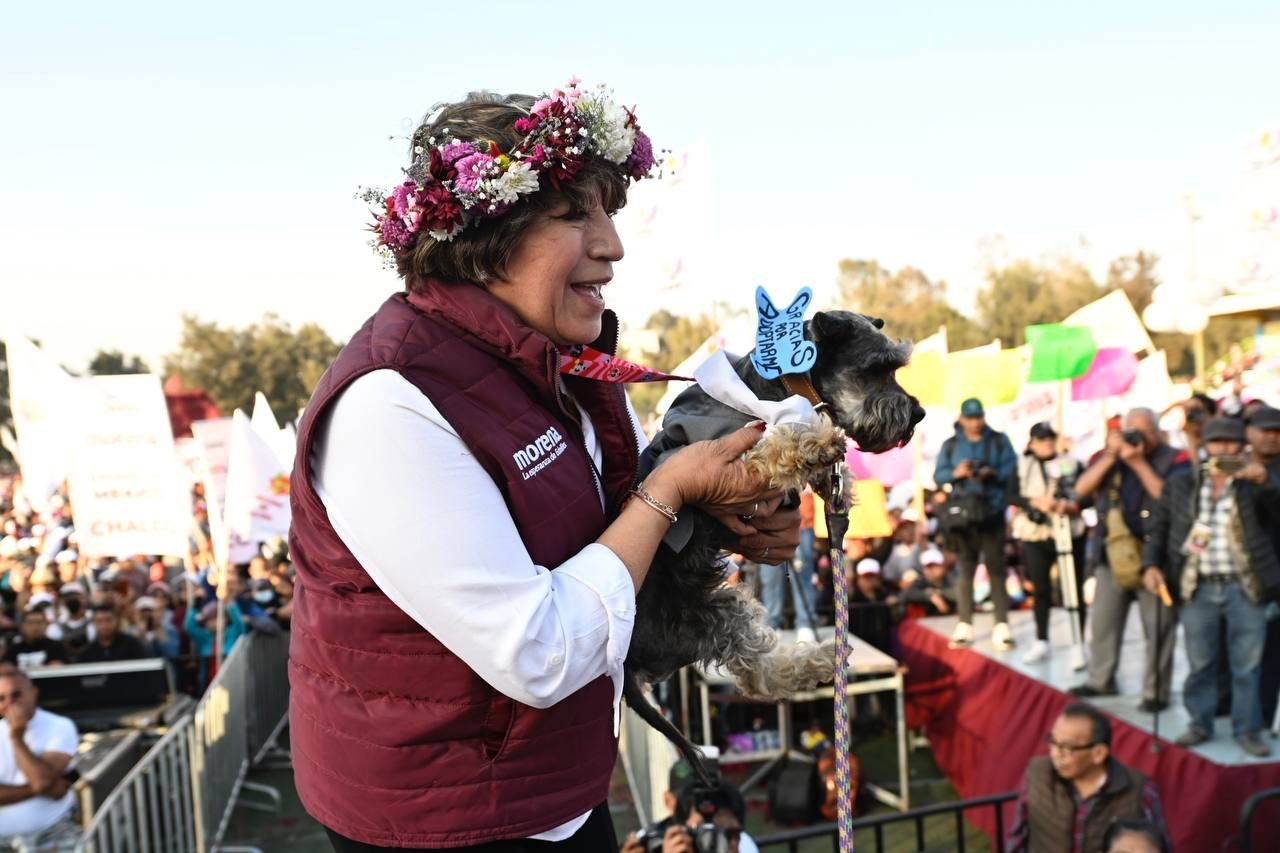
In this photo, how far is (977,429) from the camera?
30.4 feet

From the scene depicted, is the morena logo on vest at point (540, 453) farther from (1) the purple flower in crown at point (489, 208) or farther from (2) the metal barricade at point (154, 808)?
(2) the metal barricade at point (154, 808)

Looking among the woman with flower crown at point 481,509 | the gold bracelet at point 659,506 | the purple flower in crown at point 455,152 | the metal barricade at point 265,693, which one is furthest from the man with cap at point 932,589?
the purple flower in crown at point 455,152

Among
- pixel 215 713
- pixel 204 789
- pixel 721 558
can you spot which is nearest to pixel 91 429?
pixel 215 713

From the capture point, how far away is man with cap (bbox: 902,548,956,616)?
11383 mm

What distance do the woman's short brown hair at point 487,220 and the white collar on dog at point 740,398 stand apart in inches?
19.6

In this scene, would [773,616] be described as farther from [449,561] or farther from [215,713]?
[449,561]

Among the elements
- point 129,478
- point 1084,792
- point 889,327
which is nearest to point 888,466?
point 1084,792

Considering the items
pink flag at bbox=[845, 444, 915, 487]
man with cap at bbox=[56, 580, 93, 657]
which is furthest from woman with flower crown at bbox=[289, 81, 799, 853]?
pink flag at bbox=[845, 444, 915, 487]

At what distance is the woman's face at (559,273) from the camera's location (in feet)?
5.83

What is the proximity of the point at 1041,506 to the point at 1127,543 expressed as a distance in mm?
1399

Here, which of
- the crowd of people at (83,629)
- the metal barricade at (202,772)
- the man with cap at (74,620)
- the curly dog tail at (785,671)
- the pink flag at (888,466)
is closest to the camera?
the curly dog tail at (785,671)

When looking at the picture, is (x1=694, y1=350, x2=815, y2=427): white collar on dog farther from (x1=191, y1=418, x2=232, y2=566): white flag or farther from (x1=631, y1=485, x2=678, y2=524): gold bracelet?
(x1=191, y1=418, x2=232, y2=566): white flag

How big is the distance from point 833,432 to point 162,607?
11717 mm

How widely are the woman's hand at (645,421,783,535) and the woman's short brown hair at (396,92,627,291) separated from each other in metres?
0.45
